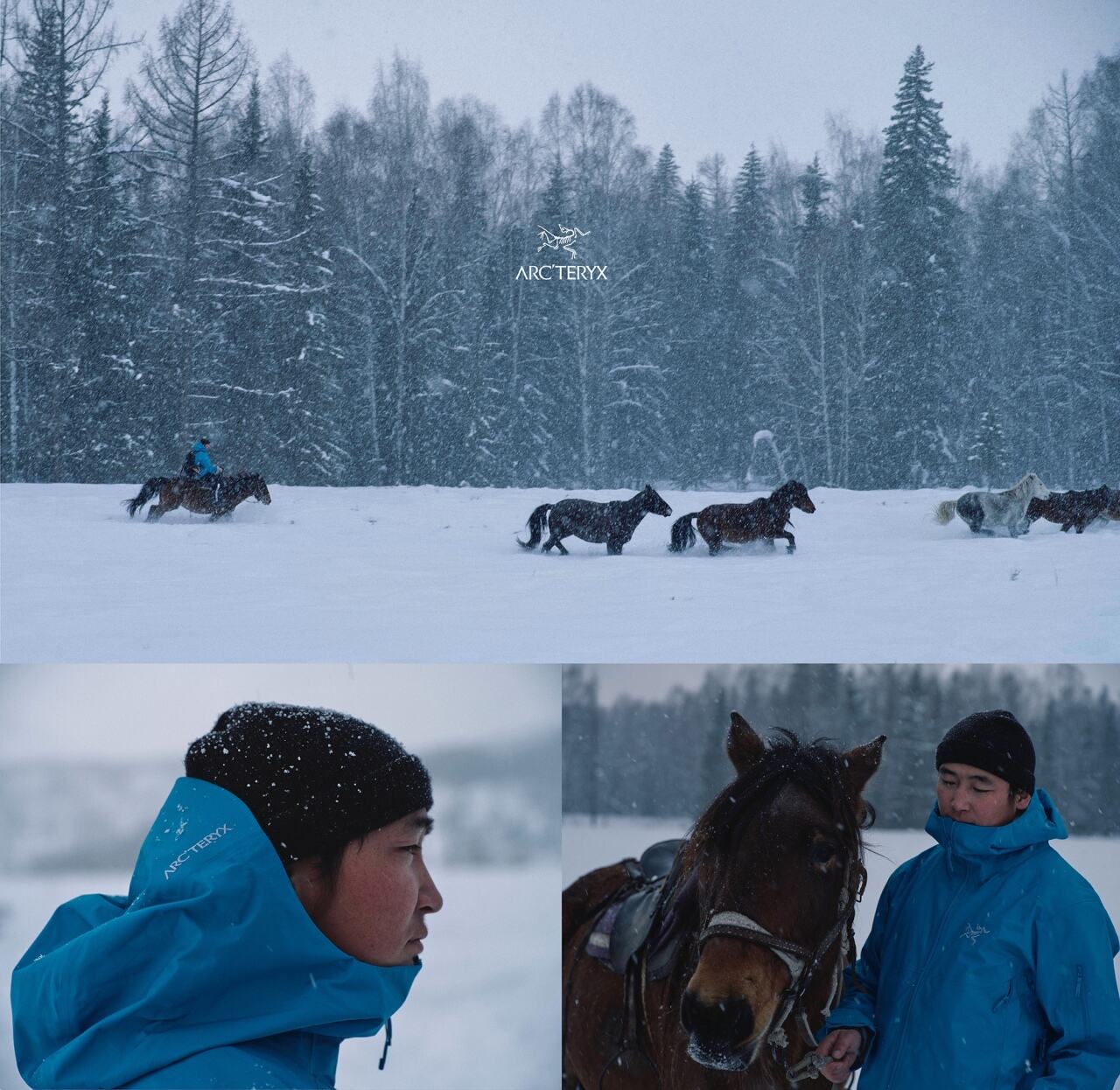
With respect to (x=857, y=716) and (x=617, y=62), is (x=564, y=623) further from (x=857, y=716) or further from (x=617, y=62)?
(x=617, y=62)

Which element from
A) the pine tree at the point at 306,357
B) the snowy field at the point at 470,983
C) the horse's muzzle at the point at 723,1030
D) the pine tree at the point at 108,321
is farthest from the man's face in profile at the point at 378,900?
the pine tree at the point at 108,321

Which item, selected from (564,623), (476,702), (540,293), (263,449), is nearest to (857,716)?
(564,623)

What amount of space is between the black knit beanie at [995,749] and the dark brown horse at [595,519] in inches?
74.6

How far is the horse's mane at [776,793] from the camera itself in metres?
2.51

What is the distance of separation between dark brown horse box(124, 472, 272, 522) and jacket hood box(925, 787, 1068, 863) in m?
2.77

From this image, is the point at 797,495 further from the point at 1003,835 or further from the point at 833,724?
the point at 1003,835

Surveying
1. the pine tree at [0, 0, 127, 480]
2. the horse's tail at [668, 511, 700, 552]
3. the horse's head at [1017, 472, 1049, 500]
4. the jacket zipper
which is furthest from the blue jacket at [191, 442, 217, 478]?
the horse's head at [1017, 472, 1049, 500]

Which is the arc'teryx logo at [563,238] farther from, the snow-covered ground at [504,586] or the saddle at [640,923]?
the saddle at [640,923]

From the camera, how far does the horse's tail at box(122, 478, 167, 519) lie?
167 inches

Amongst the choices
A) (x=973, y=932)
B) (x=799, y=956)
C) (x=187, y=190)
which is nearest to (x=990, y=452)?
(x=973, y=932)

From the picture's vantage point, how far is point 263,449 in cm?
428

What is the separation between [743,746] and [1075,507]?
2364 mm

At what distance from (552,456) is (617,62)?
1.54 metres

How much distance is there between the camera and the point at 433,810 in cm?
392
